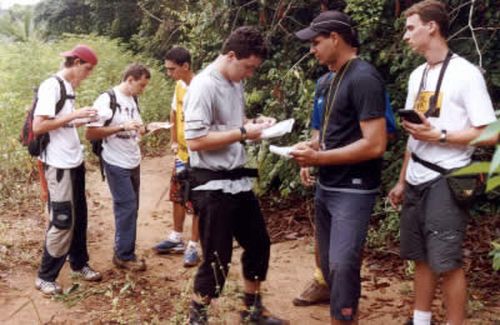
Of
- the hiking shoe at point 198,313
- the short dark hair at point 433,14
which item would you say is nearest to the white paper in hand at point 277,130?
the short dark hair at point 433,14

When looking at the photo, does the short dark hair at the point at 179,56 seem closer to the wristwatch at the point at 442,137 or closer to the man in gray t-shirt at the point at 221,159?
the man in gray t-shirt at the point at 221,159

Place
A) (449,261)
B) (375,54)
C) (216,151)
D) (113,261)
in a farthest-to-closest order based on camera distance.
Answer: (375,54), (113,261), (216,151), (449,261)

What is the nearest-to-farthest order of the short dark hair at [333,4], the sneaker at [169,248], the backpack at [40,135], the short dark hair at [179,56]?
the backpack at [40,135], the short dark hair at [179,56], the sneaker at [169,248], the short dark hair at [333,4]

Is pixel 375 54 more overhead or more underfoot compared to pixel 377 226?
more overhead

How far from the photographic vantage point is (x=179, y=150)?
5637mm

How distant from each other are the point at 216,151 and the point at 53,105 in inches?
65.2

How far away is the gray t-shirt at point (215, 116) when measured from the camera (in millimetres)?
3543

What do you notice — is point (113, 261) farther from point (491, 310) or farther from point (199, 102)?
point (491, 310)

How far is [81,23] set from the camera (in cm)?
1942

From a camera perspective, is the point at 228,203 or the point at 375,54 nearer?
the point at 228,203

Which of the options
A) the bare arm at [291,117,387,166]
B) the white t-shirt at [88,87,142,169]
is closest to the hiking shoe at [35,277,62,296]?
the white t-shirt at [88,87,142,169]

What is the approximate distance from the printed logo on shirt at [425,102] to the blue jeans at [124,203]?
9.26 ft

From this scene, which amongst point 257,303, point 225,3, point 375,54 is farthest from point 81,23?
point 257,303

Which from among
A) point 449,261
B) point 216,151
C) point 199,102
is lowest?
point 449,261
